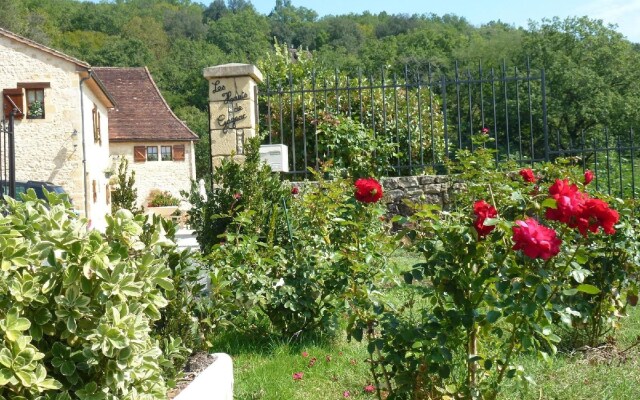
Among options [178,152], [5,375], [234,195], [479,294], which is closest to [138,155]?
[178,152]

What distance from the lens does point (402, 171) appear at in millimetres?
11711

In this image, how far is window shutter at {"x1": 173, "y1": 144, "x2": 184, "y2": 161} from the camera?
3406 centimetres

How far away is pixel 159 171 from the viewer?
112ft

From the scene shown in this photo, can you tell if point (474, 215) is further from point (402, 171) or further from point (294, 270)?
point (402, 171)

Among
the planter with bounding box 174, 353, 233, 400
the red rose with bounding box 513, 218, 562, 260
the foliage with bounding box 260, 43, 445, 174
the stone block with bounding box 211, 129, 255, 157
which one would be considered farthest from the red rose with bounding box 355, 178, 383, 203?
the foliage with bounding box 260, 43, 445, 174

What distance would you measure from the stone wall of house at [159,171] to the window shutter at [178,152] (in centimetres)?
14

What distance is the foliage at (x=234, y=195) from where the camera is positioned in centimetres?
580

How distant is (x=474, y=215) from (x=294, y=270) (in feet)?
6.94

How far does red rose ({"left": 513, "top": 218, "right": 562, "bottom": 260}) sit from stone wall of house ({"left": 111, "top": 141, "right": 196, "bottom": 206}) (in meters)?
31.3

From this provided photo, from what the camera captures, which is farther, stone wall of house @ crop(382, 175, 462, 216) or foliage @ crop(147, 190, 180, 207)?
foliage @ crop(147, 190, 180, 207)

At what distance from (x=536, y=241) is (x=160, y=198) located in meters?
31.6

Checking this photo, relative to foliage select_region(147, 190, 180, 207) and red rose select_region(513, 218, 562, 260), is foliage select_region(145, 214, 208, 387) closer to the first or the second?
red rose select_region(513, 218, 562, 260)

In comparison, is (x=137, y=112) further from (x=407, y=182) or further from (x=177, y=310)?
(x=177, y=310)

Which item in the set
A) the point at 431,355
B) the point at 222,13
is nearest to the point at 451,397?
the point at 431,355
